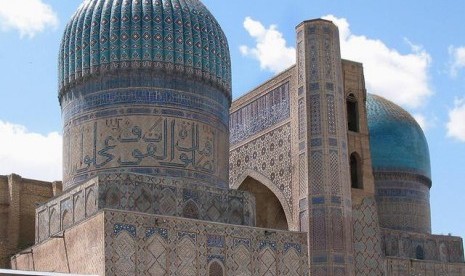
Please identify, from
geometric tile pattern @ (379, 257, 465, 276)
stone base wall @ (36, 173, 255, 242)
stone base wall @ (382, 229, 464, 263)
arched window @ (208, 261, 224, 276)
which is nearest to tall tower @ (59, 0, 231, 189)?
stone base wall @ (36, 173, 255, 242)

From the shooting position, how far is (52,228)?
12.4m

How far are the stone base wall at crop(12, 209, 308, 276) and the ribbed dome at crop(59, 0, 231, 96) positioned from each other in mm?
2530

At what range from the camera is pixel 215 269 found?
11.5m

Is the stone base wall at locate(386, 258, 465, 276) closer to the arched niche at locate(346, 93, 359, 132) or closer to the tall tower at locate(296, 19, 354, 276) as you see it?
the tall tower at locate(296, 19, 354, 276)

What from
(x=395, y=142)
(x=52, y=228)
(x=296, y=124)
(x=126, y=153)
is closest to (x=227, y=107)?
Answer: (x=296, y=124)

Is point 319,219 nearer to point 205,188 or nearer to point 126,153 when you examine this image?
point 205,188

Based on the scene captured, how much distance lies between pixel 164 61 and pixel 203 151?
1.36m

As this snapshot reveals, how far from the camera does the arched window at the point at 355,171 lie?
1436 centimetres

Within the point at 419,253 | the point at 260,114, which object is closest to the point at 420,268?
the point at 419,253

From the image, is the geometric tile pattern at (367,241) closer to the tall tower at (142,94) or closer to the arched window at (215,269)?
the tall tower at (142,94)

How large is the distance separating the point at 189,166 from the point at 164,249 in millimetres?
1820

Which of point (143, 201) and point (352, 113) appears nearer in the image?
point (143, 201)

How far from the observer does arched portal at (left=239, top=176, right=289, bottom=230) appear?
1494 cm

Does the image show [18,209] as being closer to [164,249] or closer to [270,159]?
[270,159]
